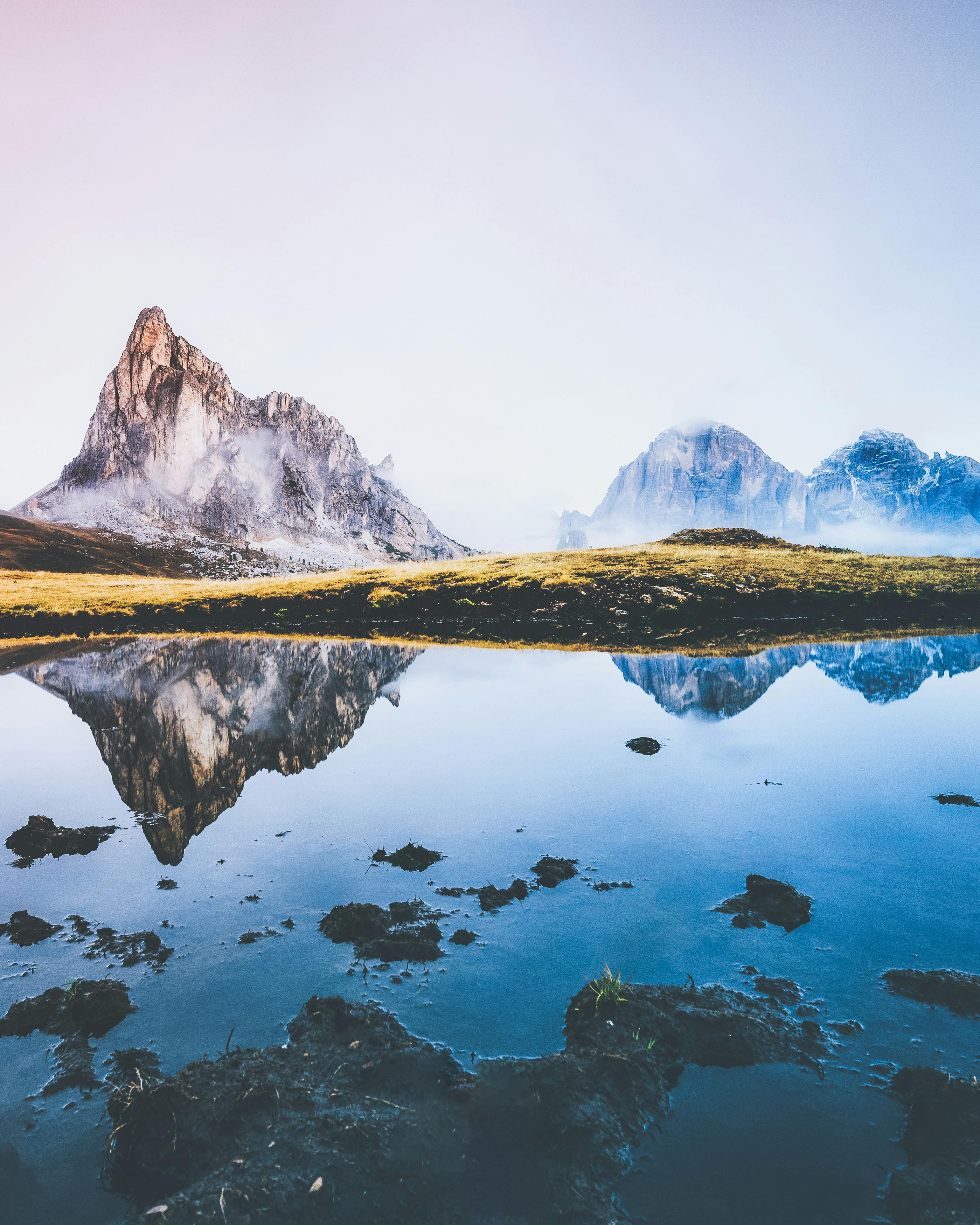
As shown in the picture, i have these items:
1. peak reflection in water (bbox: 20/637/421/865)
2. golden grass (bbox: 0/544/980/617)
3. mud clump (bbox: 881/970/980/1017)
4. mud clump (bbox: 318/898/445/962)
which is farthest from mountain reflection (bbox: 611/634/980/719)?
golden grass (bbox: 0/544/980/617)

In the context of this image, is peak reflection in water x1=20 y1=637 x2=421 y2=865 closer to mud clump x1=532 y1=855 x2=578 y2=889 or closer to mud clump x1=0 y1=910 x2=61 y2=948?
mud clump x1=0 y1=910 x2=61 y2=948

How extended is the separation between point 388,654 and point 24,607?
52.5 metres

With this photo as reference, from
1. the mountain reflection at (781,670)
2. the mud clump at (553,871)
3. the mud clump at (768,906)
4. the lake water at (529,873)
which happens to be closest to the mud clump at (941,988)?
the lake water at (529,873)

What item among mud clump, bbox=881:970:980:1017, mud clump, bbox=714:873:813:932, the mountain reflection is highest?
the mountain reflection

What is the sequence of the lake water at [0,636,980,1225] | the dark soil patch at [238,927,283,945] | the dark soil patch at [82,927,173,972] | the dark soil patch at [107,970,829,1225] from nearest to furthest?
the dark soil patch at [107,970,829,1225], the lake water at [0,636,980,1225], the dark soil patch at [82,927,173,972], the dark soil patch at [238,927,283,945]

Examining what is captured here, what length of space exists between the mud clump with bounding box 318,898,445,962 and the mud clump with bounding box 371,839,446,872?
1501 mm

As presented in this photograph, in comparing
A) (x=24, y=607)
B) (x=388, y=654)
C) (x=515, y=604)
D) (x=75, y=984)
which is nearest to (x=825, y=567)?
(x=515, y=604)

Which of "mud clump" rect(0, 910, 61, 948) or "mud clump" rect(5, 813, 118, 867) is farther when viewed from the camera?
"mud clump" rect(5, 813, 118, 867)

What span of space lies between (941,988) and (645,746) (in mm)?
13409

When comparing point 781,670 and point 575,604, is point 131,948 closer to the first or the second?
point 781,670

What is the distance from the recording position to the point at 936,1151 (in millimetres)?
6746

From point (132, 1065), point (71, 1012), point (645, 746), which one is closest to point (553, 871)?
point (132, 1065)

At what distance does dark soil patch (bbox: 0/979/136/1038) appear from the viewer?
29.7 ft

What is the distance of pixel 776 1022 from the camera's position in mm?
8820
